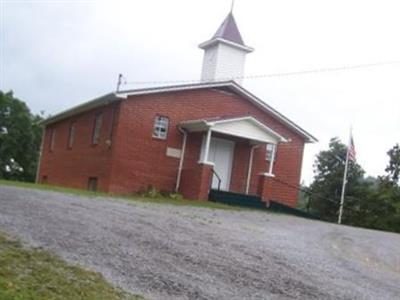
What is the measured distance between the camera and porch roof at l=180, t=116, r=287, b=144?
2530 centimetres

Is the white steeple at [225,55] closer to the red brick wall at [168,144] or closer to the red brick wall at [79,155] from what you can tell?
the red brick wall at [168,144]

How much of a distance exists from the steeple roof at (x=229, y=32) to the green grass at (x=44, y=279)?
76.5 feet

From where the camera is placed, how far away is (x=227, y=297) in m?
7.29

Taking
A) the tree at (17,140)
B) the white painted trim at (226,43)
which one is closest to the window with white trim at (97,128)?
the white painted trim at (226,43)


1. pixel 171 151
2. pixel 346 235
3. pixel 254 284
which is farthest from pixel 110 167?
pixel 254 284

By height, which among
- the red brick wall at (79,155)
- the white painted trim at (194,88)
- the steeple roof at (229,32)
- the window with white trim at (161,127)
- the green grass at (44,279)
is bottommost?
the green grass at (44,279)

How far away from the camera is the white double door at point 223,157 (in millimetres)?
27375

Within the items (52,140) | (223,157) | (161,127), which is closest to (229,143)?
(223,157)

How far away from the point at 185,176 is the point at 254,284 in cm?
1767

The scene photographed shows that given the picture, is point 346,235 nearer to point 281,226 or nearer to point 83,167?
point 281,226

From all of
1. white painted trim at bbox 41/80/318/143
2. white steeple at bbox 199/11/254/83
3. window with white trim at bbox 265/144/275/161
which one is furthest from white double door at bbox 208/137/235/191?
white steeple at bbox 199/11/254/83

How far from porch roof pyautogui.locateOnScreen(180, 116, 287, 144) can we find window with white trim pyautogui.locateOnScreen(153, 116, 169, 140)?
2.11 ft

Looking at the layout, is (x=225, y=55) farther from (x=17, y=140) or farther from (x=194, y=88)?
(x=17, y=140)

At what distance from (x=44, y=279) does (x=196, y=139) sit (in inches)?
798
